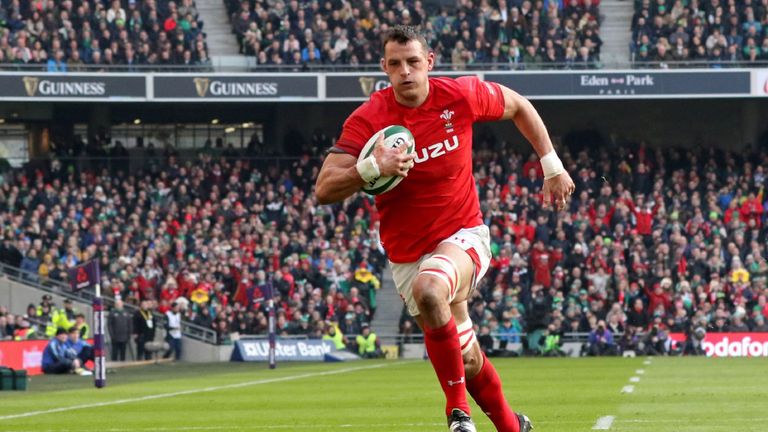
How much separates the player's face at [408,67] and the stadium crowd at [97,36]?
34.0m

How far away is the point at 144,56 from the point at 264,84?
138 inches

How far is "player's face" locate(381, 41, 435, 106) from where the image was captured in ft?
30.2

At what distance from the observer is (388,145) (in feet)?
29.0

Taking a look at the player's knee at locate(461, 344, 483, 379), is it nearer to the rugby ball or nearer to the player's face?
the rugby ball

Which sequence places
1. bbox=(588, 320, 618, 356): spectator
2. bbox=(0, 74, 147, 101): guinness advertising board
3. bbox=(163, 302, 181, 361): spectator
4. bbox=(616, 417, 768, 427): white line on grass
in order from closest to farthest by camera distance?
bbox=(616, 417, 768, 427): white line on grass
bbox=(588, 320, 618, 356): spectator
bbox=(163, 302, 181, 361): spectator
bbox=(0, 74, 147, 101): guinness advertising board

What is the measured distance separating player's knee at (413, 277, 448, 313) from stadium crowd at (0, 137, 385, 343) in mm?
23982

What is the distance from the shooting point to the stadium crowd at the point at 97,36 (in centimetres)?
4209

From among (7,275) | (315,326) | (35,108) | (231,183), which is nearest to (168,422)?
(315,326)

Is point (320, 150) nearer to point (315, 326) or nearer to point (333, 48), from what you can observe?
point (333, 48)

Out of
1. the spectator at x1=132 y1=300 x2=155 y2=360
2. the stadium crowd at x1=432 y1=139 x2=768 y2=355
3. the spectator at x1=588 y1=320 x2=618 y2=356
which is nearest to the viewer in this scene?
the spectator at x1=588 y1=320 x2=618 y2=356

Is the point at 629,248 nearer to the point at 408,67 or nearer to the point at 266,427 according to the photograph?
the point at 266,427

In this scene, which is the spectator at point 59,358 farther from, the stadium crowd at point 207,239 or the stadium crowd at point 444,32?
the stadium crowd at point 444,32

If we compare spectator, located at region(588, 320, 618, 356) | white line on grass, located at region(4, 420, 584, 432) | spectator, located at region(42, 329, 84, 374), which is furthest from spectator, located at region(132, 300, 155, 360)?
white line on grass, located at region(4, 420, 584, 432)

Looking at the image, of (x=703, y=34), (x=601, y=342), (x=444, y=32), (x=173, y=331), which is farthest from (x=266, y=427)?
(x=703, y=34)
